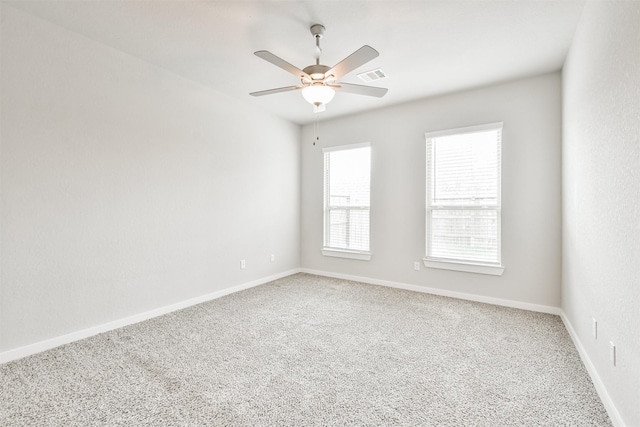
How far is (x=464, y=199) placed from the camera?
3.90m

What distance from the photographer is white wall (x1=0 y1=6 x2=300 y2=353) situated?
93.4 inches

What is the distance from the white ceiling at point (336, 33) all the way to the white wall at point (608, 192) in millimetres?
389

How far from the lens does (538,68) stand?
128 inches

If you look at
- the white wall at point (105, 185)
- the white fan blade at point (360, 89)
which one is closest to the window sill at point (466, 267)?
the white fan blade at point (360, 89)

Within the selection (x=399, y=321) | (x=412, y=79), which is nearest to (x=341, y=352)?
(x=399, y=321)

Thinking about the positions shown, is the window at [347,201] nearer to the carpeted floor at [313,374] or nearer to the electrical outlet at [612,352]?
the carpeted floor at [313,374]

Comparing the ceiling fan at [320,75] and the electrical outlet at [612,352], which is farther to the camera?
the ceiling fan at [320,75]

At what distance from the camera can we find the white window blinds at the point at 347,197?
475cm

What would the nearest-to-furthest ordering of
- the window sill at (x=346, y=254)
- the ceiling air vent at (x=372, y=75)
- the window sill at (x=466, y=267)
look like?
the ceiling air vent at (x=372, y=75), the window sill at (x=466, y=267), the window sill at (x=346, y=254)

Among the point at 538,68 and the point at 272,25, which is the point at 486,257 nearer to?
the point at 538,68

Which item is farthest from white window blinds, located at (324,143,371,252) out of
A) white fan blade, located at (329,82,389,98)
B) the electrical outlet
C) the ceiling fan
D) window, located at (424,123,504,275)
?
the electrical outlet

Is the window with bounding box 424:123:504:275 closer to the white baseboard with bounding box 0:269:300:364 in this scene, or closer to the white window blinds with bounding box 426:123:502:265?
the white window blinds with bounding box 426:123:502:265

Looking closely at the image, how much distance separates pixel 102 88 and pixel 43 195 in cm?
110

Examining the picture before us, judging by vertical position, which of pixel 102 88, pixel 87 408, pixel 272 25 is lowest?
pixel 87 408
